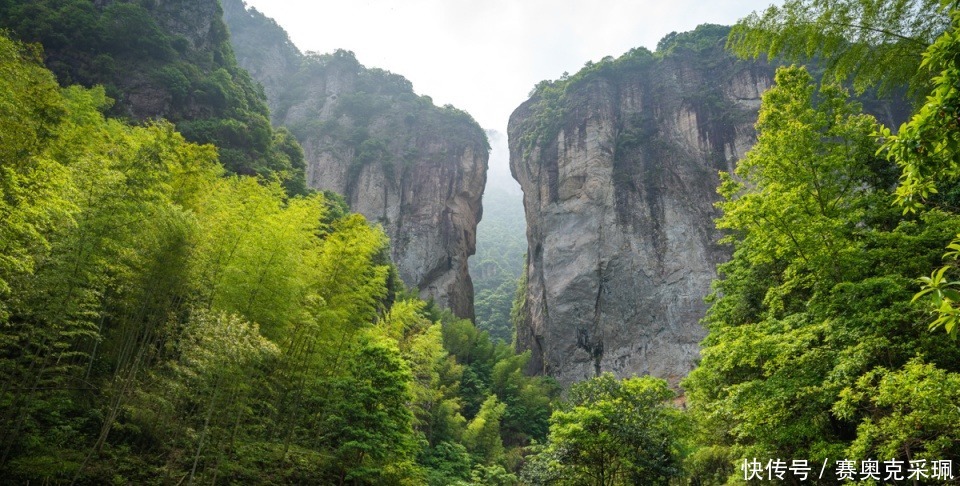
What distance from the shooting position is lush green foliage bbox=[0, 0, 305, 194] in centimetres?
2383

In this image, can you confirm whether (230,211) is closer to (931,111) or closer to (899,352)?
(931,111)

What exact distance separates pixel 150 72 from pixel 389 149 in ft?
88.2

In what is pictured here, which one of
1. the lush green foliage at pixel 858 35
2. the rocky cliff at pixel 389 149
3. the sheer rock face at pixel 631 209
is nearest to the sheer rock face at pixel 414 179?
the rocky cliff at pixel 389 149

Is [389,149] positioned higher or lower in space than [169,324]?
higher

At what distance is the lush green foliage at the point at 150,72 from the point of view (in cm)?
2383

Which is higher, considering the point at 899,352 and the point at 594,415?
the point at 899,352

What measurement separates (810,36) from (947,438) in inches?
185

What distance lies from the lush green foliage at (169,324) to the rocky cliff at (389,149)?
101ft

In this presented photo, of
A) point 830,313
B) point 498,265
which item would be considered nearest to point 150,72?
point 830,313

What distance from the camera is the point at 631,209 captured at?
40.2 m

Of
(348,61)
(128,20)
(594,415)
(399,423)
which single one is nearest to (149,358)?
(399,423)

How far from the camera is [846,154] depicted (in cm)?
811

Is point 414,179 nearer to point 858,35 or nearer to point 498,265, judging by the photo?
point 498,265

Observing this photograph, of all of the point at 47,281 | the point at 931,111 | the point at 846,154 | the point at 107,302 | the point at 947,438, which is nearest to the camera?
the point at 931,111
